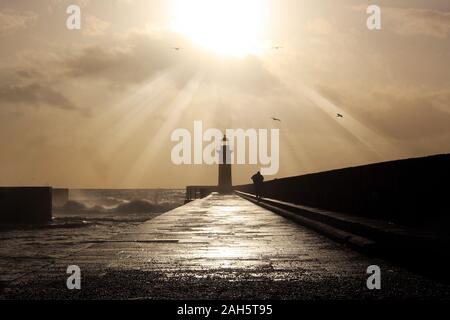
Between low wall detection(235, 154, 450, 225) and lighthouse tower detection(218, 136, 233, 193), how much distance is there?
65961 mm

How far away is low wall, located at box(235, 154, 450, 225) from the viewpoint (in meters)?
9.06

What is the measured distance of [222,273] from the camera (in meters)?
6.67

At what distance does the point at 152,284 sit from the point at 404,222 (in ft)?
20.1

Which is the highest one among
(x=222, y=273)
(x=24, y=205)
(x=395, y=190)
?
(x=395, y=190)

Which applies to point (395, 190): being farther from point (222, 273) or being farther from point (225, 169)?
point (225, 169)

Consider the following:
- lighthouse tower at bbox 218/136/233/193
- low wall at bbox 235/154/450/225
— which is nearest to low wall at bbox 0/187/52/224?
lighthouse tower at bbox 218/136/233/193

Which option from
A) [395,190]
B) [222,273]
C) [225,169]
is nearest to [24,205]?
[225,169]

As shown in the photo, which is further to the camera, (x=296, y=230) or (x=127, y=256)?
(x=296, y=230)

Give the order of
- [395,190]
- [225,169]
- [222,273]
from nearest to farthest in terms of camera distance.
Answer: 1. [222,273]
2. [395,190]
3. [225,169]

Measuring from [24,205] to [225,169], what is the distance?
32.2 m

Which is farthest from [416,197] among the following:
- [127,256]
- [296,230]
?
[127,256]

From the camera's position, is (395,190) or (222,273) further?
(395,190)

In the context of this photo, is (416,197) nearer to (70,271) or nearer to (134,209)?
(70,271)
